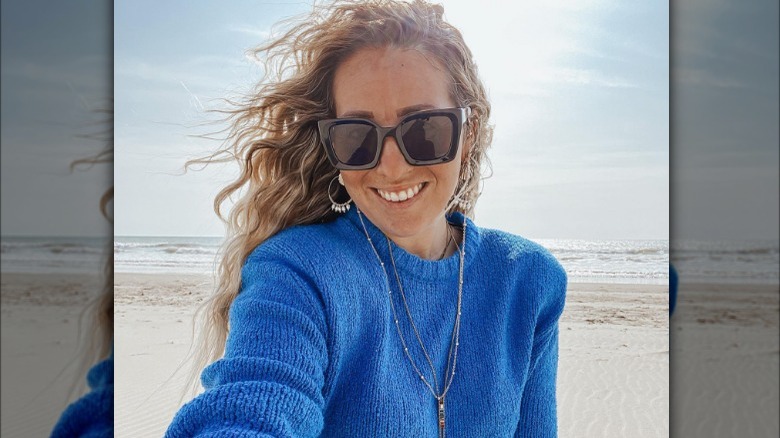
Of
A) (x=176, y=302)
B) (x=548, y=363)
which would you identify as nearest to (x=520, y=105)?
(x=176, y=302)

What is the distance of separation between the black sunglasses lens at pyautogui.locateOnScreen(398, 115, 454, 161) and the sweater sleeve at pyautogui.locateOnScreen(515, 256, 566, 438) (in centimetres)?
36

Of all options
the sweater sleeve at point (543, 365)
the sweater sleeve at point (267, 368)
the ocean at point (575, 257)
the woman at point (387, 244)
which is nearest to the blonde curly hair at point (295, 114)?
the woman at point (387, 244)

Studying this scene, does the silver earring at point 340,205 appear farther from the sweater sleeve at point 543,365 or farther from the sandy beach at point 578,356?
the sandy beach at point 578,356

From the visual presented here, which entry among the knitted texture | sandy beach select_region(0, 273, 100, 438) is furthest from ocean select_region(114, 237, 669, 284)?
the knitted texture

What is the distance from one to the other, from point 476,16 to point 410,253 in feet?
11.5

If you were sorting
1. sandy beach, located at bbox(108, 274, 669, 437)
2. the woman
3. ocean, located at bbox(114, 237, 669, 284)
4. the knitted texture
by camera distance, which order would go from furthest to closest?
ocean, located at bbox(114, 237, 669, 284)
sandy beach, located at bbox(108, 274, 669, 437)
the woman
the knitted texture

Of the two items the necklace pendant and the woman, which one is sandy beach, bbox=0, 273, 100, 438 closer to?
the woman

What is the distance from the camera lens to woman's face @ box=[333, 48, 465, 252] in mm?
1217

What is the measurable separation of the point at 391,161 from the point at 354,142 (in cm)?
8

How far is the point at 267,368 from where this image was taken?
840mm

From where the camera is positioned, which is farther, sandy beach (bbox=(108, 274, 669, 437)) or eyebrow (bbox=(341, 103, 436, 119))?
sandy beach (bbox=(108, 274, 669, 437))

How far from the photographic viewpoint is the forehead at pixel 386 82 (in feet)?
3.97

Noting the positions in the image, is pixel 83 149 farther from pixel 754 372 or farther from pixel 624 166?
pixel 624 166

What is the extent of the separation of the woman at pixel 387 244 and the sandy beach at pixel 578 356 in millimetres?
2579
